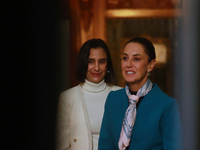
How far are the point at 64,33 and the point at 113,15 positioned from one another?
27.6 inches

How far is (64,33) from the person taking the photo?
2541 mm

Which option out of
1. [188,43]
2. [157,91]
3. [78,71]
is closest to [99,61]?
[78,71]

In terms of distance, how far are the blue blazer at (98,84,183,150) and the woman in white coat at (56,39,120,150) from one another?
0.34 metres

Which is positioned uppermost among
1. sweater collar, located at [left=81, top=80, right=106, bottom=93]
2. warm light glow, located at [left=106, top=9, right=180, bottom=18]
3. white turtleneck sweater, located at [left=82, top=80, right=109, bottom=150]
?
warm light glow, located at [left=106, top=9, right=180, bottom=18]

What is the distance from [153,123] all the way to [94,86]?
2.33ft

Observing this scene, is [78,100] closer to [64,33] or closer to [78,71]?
[78,71]

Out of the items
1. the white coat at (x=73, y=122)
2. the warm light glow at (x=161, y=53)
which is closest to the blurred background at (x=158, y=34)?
the warm light glow at (x=161, y=53)

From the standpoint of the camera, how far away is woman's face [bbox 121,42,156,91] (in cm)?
185

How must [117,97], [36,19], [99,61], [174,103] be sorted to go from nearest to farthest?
[174,103], [117,97], [99,61], [36,19]

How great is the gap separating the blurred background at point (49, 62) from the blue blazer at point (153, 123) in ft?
2.19

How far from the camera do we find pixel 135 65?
187 centimetres

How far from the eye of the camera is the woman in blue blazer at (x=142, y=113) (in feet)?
5.77

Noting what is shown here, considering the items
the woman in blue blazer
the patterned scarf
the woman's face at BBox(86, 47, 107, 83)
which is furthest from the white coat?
Answer: the patterned scarf

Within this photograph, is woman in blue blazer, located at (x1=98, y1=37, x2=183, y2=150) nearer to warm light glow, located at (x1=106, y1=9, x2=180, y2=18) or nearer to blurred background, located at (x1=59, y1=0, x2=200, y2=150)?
blurred background, located at (x1=59, y1=0, x2=200, y2=150)
